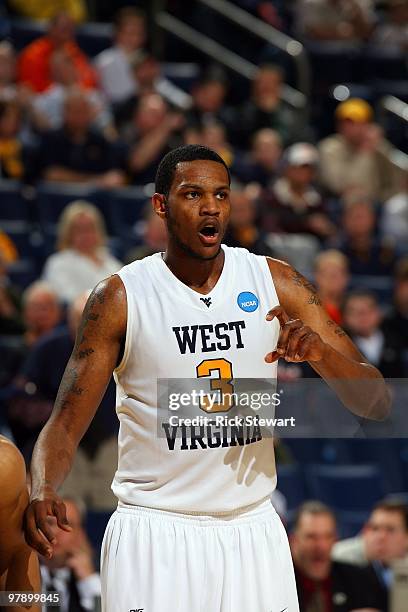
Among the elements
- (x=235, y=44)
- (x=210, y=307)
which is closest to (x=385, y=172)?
(x=235, y=44)

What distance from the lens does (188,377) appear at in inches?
118

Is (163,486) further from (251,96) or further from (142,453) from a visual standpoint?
(251,96)

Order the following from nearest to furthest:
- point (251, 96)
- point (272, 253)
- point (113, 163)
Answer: point (272, 253), point (113, 163), point (251, 96)

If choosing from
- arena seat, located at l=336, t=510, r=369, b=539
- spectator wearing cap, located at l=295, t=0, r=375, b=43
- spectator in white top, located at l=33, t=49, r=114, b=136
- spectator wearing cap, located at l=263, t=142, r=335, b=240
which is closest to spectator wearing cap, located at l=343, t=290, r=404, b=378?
arena seat, located at l=336, t=510, r=369, b=539

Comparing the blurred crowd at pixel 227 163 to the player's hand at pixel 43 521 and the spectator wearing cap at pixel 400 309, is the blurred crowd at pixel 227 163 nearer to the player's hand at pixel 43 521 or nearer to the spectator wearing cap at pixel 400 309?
the spectator wearing cap at pixel 400 309

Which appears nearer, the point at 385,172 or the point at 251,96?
the point at 385,172

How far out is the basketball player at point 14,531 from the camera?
2707 millimetres

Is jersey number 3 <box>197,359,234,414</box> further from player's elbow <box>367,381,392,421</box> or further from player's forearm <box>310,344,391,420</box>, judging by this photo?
player's elbow <box>367,381,392,421</box>

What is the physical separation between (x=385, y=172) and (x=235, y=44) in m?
2.31

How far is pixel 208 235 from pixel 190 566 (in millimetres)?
814

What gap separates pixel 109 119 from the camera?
998cm

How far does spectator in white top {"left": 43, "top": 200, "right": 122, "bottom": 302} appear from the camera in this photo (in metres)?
7.41

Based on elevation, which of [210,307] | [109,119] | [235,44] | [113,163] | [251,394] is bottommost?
[251,394]

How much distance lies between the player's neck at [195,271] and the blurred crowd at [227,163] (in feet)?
5.39
